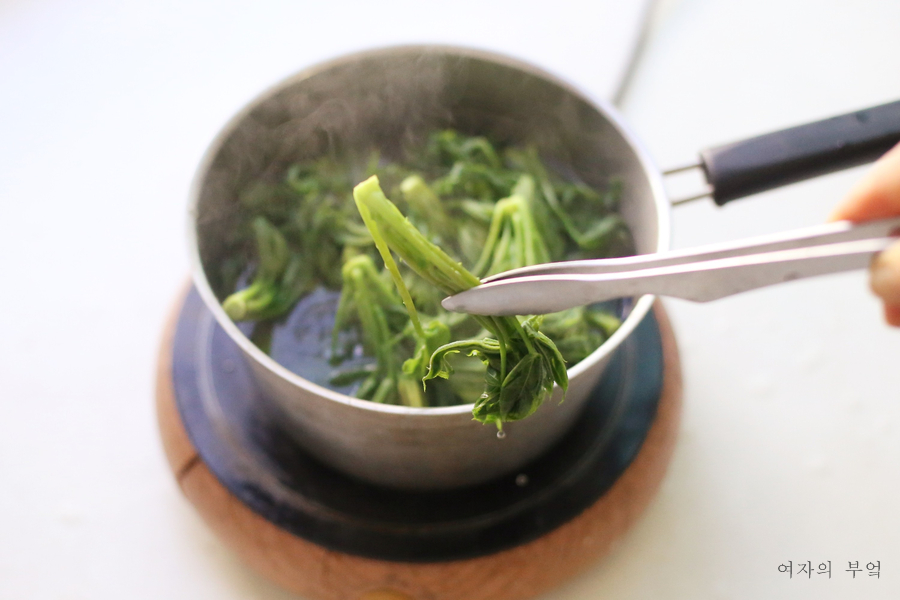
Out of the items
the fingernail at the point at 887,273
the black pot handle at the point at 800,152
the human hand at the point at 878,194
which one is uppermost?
the black pot handle at the point at 800,152

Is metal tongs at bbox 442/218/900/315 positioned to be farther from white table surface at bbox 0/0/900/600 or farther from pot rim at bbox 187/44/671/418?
white table surface at bbox 0/0/900/600

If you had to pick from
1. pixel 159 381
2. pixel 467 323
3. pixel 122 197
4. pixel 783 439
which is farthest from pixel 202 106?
pixel 783 439

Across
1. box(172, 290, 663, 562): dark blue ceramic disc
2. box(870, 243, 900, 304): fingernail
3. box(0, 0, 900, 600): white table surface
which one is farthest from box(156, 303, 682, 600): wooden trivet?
box(870, 243, 900, 304): fingernail

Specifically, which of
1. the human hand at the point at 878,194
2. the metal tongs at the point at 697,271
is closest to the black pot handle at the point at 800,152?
the human hand at the point at 878,194

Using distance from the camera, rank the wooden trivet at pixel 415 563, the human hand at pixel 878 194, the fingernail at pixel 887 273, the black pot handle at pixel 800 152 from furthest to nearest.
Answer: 1. the wooden trivet at pixel 415 563
2. the black pot handle at pixel 800 152
3. the human hand at pixel 878 194
4. the fingernail at pixel 887 273

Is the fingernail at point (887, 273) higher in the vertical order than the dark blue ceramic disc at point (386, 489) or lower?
higher

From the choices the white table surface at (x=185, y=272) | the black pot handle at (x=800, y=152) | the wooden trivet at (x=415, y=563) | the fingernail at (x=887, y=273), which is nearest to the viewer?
the fingernail at (x=887, y=273)

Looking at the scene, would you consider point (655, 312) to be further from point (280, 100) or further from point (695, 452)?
point (280, 100)

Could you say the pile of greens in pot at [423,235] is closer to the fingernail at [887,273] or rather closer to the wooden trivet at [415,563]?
the wooden trivet at [415,563]
